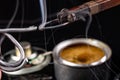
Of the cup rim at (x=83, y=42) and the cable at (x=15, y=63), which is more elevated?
the cable at (x=15, y=63)

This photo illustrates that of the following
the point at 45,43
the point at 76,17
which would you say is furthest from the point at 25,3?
the point at 76,17

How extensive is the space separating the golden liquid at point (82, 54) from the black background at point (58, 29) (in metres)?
0.16

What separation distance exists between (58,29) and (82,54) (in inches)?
9.0

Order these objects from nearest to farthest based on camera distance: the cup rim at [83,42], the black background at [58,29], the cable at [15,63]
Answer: the cable at [15,63]
the cup rim at [83,42]
the black background at [58,29]

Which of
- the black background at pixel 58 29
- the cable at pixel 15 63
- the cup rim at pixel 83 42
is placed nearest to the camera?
the cable at pixel 15 63

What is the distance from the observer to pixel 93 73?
859 mm

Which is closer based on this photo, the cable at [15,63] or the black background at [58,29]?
the cable at [15,63]

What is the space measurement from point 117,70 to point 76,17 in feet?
1.13

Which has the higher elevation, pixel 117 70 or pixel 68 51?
pixel 68 51

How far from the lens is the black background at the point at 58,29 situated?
3.54 ft

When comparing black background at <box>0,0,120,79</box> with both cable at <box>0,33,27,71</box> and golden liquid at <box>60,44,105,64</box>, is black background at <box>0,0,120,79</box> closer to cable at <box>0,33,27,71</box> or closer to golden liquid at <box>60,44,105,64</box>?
golden liquid at <box>60,44,105,64</box>

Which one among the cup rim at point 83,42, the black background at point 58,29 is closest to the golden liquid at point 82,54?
the cup rim at point 83,42

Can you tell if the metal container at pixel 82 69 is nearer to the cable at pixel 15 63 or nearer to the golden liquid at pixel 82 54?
the golden liquid at pixel 82 54

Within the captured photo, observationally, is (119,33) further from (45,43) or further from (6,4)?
(6,4)
